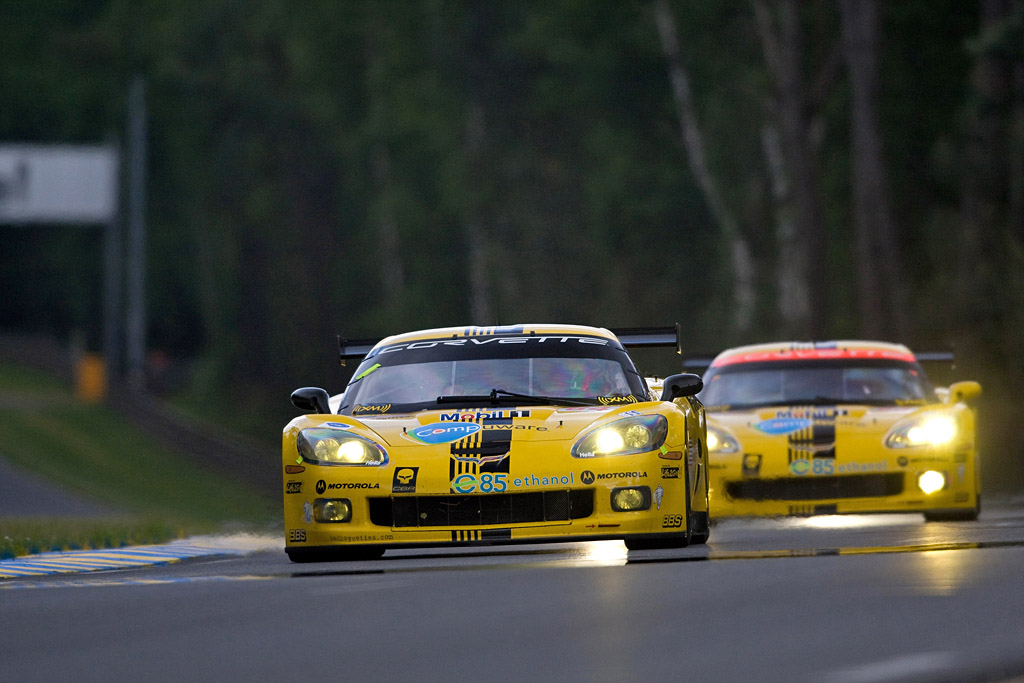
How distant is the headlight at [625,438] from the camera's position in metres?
11.2

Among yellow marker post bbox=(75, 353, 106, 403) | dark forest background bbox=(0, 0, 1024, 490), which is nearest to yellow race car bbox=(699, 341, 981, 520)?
dark forest background bbox=(0, 0, 1024, 490)

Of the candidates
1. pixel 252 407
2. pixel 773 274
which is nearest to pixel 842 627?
pixel 773 274

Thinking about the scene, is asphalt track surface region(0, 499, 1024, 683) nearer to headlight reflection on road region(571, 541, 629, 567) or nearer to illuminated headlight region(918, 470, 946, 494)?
headlight reflection on road region(571, 541, 629, 567)

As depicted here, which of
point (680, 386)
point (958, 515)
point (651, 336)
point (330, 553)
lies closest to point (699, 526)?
point (680, 386)

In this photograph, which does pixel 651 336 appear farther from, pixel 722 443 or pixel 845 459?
pixel 845 459

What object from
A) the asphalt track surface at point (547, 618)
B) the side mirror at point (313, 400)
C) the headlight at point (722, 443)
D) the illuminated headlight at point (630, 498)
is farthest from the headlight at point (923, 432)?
the side mirror at point (313, 400)

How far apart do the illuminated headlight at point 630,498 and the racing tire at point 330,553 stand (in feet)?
4.46

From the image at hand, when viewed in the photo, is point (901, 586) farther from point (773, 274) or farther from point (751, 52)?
point (751, 52)

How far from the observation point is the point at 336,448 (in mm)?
11445

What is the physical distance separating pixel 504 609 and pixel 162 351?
94.2 m

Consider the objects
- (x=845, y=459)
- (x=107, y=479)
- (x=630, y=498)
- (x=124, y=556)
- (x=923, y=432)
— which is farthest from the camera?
(x=107, y=479)

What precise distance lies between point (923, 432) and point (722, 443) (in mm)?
1332

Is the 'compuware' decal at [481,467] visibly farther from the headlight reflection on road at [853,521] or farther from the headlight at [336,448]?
the headlight reflection on road at [853,521]

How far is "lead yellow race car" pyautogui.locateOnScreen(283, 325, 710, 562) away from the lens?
1107 centimetres
